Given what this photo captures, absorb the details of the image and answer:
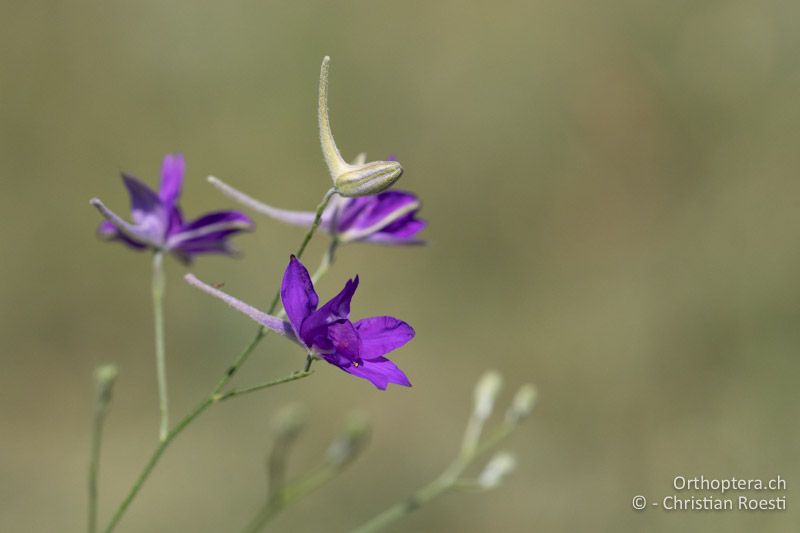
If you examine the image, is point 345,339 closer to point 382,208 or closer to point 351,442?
point 382,208

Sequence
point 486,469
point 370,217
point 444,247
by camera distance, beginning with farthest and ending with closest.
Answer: point 444,247, point 486,469, point 370,217

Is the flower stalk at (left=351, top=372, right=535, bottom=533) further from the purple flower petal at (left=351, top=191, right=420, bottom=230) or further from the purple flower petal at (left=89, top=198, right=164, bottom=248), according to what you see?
the purple flower petal at (left=89, top=198, right=164, bottom=248)

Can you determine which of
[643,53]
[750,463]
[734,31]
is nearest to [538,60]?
[643,53]

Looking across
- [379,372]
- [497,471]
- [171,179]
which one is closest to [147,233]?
[171,179]

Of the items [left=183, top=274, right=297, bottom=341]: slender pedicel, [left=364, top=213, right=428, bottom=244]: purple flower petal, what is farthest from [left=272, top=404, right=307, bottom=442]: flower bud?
[left=183, top=274, right=297, bottom=341]: slender pedicel

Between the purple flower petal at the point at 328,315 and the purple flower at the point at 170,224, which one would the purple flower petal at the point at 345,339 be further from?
the purple flower at the point at 170,224

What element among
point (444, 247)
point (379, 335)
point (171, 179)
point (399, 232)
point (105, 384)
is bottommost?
point (105, 384)

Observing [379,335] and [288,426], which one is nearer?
[379,335]
